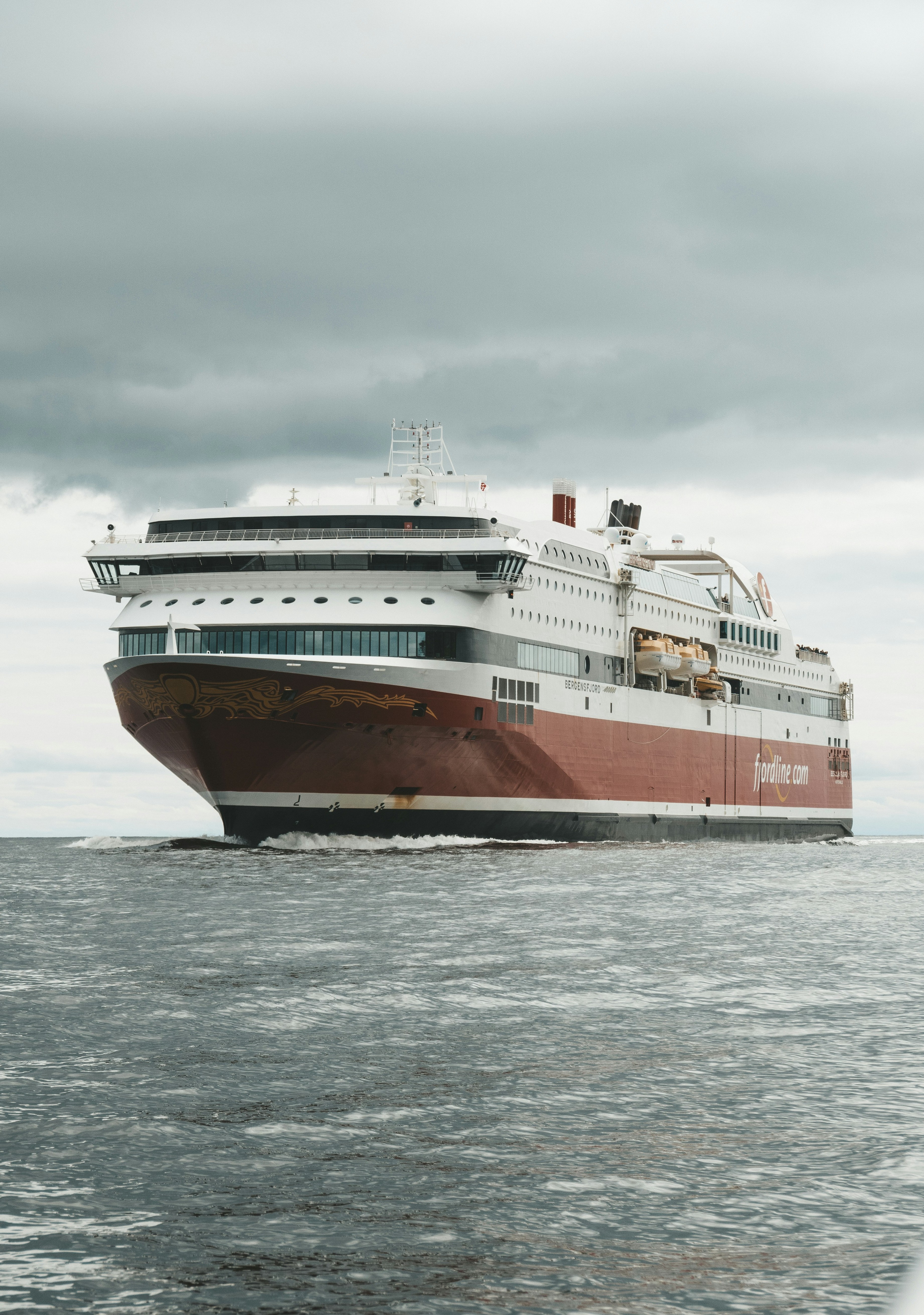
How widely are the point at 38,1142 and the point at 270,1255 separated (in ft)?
9.52

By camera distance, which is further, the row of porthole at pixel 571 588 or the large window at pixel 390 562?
the row of porthole at pixel 571 588

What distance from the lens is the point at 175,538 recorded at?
172ft

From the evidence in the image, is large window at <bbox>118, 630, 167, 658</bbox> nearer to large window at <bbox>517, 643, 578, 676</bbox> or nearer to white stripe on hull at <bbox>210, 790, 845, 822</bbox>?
white stripe on hull at <bbox>210, 790, 845, 822</bbox>

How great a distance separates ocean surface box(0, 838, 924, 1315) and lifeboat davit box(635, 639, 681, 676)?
38479 mm

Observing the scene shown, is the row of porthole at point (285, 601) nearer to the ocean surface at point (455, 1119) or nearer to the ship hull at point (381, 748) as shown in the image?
the ship hull at point (381, 748)

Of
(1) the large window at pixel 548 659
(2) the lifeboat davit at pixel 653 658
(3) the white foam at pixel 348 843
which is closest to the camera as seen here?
(3) the white foam at pixel 348 843

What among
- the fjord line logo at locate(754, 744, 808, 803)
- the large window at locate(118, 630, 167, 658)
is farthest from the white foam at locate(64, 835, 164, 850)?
the fjord line logo at locate(754, 744, 808, 803)

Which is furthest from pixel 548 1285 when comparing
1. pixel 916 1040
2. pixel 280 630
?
pixel 280 630

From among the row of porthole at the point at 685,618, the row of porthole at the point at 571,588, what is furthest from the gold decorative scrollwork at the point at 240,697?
the row of porthole at the point at 685,618

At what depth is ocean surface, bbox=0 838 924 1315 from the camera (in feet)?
23.7

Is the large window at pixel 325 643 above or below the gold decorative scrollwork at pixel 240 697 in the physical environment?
above

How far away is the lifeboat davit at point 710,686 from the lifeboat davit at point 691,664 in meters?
0.46

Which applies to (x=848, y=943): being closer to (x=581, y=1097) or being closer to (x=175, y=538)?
(x=581, y=1097)

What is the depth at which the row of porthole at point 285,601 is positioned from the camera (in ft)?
158
